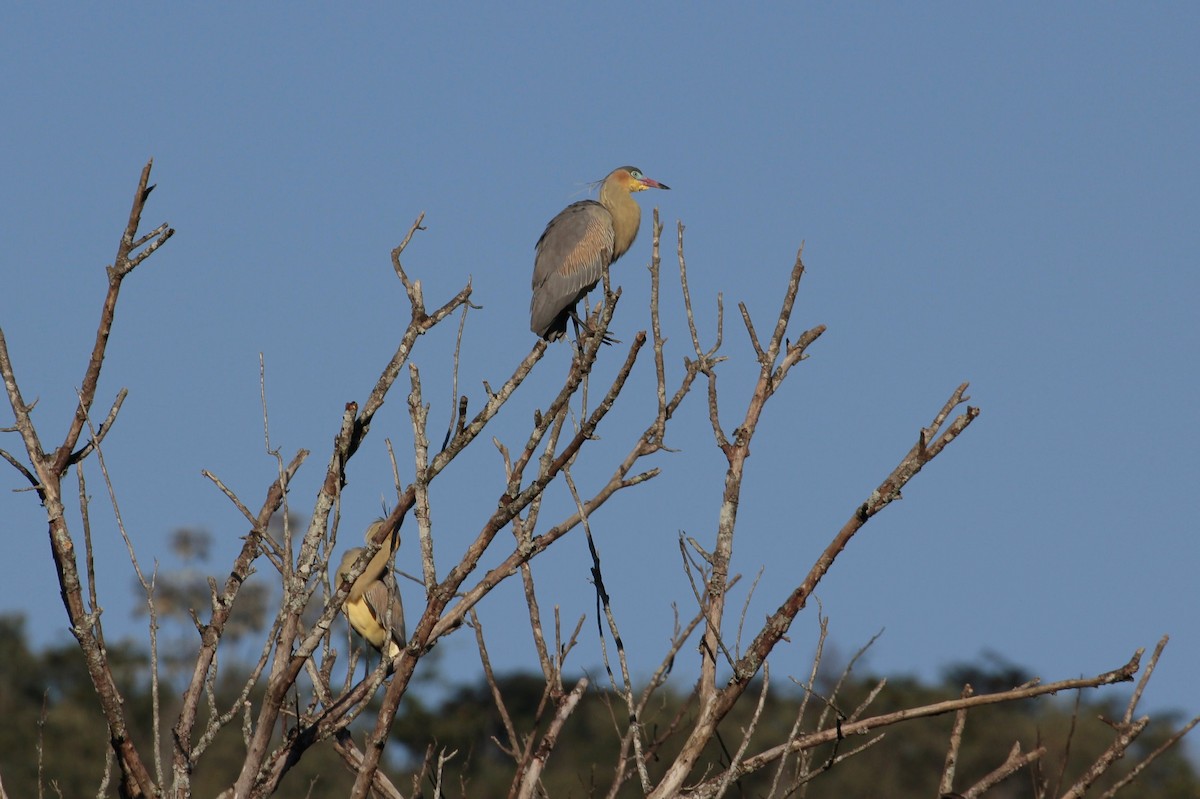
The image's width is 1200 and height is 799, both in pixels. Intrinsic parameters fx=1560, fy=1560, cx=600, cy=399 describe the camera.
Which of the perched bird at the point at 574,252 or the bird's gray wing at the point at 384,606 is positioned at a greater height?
the perched bird at the point at 574,252

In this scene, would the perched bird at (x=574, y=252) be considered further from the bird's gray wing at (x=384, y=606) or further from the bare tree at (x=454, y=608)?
the bare tree at (x=454, y=608)

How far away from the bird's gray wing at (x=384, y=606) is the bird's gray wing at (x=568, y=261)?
8.23 ft

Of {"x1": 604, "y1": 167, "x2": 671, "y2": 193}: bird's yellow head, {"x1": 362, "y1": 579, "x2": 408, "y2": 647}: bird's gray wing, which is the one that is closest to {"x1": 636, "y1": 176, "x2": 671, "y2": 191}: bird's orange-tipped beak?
{"x1": 604, "y1": 167, "x2": 671, "y2": 193}: bird's yellow head

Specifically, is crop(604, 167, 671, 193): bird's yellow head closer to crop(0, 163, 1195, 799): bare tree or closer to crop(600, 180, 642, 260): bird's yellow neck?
crop(600, 180, 642, 260): bird's yellow neck

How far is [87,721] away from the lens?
26.1 m

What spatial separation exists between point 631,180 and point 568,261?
1319mm

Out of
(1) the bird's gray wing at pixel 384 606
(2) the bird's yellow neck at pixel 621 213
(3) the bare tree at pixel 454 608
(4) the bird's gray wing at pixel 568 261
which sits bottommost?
(3) the bare tree at pixel 454 608

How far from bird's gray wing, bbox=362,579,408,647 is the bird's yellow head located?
3923mm

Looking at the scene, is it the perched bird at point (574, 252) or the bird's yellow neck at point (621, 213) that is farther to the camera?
the bird's yellow neck at point (621, 213)

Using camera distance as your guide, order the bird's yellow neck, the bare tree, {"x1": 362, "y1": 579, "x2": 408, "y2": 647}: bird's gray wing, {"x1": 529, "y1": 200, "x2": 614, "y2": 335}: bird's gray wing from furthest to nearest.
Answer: the bird's yellow neck
{"x1": 529, "y1": 200, "x2": 614, "y2": 335}: bird's gray wing
{"x1": 362, "y1": 579, "x2": 408, "y2": 647}: bird's gray wing
the bare tree

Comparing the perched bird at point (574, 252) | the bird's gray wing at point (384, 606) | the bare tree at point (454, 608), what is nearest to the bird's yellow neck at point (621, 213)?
the perched bird at point (574, 252)

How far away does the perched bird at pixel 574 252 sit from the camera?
940 centimetres

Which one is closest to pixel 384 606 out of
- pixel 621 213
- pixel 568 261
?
pixel 568 261

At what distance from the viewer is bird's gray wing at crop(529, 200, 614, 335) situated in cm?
939
